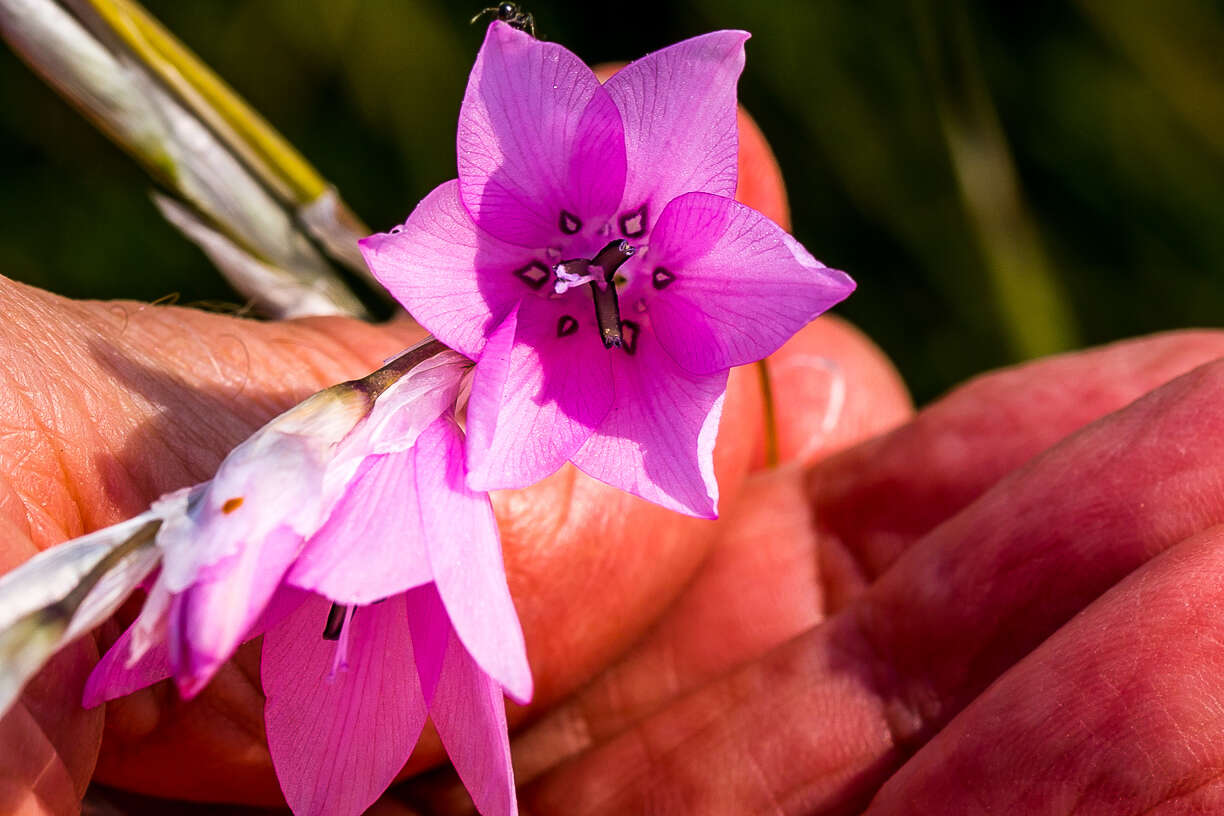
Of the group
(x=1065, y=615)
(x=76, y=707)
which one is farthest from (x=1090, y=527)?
(x=76, y=707)

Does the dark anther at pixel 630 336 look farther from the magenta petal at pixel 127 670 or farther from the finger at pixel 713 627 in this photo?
the finger at pixel 713 627

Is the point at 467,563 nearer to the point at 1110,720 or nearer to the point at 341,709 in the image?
the point at 341,709

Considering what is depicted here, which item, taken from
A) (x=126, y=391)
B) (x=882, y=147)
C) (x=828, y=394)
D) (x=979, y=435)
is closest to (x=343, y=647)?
(x=126, y=391)

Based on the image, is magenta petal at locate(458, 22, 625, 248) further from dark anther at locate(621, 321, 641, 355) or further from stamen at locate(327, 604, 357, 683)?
stamen at locate(327, 604, 357, 683)

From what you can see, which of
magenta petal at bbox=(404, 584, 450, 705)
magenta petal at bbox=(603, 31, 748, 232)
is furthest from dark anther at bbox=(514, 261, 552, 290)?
magenta petal at bbox=(404, 584, 450, 705)

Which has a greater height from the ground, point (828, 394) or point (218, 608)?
point (218, 608)
